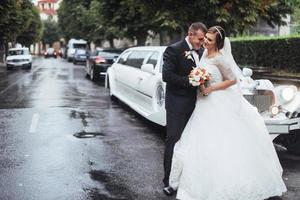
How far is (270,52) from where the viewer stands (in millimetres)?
18328

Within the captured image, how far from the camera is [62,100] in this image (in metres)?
15.1

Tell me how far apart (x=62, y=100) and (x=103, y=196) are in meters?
9.62

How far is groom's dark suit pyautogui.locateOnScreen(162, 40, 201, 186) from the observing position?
5.67 m

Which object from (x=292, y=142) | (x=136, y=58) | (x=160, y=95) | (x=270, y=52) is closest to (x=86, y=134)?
(x=160, y=95)

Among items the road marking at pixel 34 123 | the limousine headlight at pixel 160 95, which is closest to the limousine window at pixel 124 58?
the road marking at pixel 34 123

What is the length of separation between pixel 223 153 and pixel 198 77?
2.71 ft

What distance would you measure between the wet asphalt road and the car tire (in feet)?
0.72

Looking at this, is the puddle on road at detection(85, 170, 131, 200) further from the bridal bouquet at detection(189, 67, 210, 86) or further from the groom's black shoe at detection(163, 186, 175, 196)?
the bridal bouquet at detection(189, 67, 210, 86)

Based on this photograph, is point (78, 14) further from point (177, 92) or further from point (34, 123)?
point (177, 92)

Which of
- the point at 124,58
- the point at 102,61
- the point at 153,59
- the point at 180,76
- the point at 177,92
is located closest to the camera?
the point at 180,76

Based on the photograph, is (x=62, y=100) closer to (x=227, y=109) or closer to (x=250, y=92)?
(x=250, y=92)

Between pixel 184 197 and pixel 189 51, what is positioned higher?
pixel 189 51

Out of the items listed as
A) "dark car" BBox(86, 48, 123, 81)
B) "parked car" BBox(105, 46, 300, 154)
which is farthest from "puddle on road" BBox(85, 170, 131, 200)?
"dark car" BBox(86, 48, 123, 81)

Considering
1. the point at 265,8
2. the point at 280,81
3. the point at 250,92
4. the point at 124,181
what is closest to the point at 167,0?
the point at 265,8
